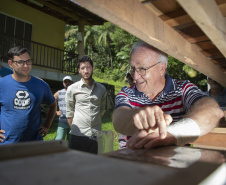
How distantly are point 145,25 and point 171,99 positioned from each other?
88 cm

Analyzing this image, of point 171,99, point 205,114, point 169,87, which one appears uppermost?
point 169,87

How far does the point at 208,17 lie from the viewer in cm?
111

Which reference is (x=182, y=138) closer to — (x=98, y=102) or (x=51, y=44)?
(x=98, y=102)

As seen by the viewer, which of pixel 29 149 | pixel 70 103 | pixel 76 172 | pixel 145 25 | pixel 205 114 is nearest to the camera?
pixel 76 172

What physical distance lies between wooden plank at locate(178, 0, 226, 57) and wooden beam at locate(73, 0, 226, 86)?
0.83 ft

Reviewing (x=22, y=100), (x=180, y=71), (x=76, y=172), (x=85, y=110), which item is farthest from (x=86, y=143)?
(x=180, y=71)

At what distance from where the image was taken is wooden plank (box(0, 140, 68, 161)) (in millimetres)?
567

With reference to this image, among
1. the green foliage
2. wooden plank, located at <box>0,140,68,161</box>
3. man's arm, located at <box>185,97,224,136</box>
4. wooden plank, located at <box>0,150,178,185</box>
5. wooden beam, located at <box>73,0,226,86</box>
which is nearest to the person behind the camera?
wooden plank, located at <box>0,150,178,185</box>

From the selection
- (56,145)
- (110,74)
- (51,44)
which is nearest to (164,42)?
(56,145)

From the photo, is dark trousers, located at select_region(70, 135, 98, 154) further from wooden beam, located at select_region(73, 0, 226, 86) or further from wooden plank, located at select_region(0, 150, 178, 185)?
wooden plank, located at select_region(0, 150, 178, 185)

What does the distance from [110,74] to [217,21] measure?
29983mm

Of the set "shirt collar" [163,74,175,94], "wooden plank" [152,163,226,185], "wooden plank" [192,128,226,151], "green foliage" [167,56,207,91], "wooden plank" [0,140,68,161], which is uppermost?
"green foliage" [167,56,207,91]

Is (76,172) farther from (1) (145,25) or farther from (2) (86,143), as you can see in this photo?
(2) (86,143)

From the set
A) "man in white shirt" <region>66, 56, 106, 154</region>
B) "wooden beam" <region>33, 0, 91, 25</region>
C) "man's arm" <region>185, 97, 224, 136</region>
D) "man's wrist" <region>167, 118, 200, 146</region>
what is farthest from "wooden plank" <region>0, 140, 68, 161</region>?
"wooden beam" <region>33, 0, 91, 25</region>
